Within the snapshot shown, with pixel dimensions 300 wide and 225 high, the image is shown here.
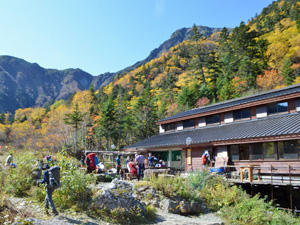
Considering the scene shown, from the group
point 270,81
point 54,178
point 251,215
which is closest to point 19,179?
point 54,178

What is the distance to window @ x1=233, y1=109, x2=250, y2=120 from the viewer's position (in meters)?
22.2

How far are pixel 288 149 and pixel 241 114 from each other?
7058 millimetres

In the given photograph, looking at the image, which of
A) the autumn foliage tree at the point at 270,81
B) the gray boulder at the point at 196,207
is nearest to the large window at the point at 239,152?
the gray boulder at the point at 196,207

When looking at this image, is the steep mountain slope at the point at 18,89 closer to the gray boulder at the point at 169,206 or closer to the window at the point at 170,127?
the window at the point at 170,127

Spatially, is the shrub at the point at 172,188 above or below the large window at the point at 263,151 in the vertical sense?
below

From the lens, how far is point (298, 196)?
48.4 feet

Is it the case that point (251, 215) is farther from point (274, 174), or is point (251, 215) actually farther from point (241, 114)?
point (241, 114)

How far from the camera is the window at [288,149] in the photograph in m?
15.6

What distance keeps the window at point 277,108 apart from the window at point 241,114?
2044 mm

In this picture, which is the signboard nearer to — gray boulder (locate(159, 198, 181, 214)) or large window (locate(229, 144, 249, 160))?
large window (locate(229, 144, 249, 160))

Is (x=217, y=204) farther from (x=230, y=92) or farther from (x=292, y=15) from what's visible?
(x=292, y=15)

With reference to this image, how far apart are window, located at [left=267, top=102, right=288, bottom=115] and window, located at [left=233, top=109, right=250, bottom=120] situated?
2044 mm

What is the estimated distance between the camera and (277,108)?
792 inches

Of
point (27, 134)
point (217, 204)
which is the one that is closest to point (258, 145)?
point (217, 204)
